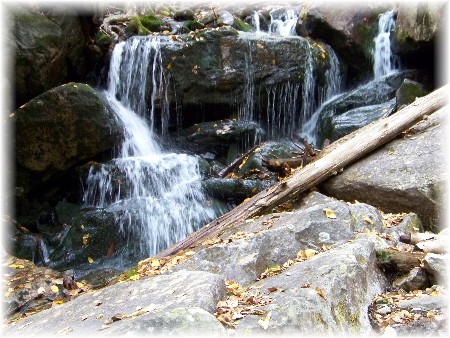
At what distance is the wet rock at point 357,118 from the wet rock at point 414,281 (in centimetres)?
601

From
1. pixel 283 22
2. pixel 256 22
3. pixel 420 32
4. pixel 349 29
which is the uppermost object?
pixel 256 22

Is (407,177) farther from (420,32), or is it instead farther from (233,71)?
(233,71)

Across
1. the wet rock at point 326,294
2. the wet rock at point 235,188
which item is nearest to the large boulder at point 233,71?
the wet rock at point 235,188

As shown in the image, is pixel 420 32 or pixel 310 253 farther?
pixel 420 32

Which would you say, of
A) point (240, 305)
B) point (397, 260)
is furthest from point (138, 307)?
point (397, 260)

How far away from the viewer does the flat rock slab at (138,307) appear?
2459mm

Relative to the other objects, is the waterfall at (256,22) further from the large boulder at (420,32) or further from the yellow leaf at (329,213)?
the yellow leaf at (329,213)

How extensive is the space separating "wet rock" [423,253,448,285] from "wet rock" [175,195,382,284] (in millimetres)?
884

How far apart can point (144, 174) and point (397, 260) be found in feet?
19.8

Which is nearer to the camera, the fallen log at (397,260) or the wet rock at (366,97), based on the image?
the fallen log at (397,260)

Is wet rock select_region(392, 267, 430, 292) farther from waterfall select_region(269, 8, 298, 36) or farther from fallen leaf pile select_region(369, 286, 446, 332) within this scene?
waterfall select_region(269, 8, 298, 36)

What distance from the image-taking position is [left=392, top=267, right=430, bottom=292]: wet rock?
3795mm

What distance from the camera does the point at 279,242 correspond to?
4.60 metres

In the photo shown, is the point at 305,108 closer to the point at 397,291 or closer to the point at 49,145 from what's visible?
the point at 49,145
